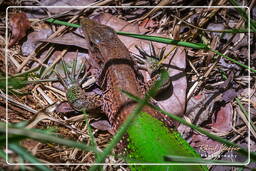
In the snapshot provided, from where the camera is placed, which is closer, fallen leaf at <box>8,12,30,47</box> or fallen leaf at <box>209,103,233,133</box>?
fallen leaf at <box>209,103,233,133</box>

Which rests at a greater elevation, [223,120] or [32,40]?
[32,40]

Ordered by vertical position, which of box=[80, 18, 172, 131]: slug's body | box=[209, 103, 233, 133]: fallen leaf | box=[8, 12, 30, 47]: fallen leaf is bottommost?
box=[209, 103, 233, 133]: fallen leaf

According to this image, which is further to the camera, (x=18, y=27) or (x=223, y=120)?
(x=18, y=27)

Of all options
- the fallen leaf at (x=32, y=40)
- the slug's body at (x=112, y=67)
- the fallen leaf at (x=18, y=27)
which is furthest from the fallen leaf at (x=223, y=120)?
the fallen leaf at (x=18, y=27)

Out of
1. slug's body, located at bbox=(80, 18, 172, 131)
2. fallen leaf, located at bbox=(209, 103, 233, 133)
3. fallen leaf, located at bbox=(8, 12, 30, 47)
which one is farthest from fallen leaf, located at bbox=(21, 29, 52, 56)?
fallen leaf, located at bbox=(209, 103, 233, 133)

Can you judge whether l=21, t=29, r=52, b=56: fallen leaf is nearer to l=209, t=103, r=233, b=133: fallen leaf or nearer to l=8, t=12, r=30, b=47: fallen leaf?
l=8, t=12, r=30, b=47: fallen leaf

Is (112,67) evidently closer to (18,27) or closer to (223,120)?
(18,27)

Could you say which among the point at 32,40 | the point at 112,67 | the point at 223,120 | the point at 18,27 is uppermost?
the point at 18,27

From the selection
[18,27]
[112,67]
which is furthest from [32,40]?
[112,67]

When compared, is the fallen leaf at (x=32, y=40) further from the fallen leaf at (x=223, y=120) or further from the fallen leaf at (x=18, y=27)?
the fallen leaf at (x=223, y=120)
